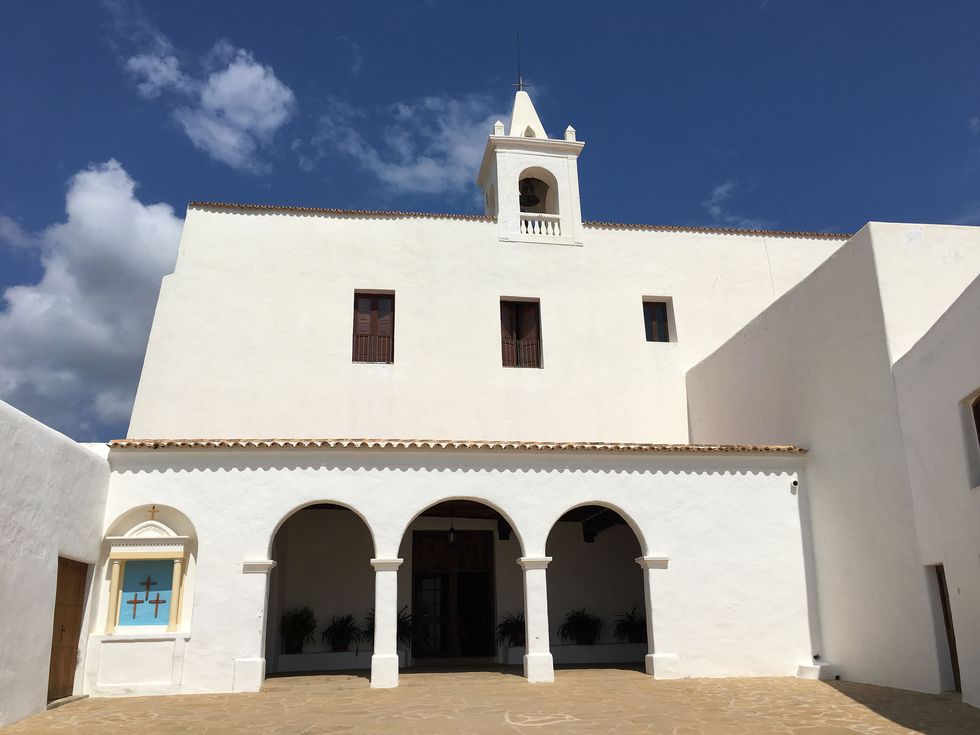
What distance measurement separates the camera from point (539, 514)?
12648 mm

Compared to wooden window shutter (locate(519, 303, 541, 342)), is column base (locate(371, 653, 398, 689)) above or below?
below

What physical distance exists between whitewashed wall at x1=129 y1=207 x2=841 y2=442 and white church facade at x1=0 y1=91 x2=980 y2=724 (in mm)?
60

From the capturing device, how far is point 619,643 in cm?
1605

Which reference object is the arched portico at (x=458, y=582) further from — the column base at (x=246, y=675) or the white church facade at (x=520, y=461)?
the column base at (x=246, y=675)

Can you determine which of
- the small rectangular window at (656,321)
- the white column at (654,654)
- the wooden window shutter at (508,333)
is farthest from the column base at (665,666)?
Answer: the small rectangular window at (656,321)

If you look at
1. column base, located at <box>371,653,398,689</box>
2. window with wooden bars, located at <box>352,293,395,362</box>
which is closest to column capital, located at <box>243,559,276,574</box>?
column base, located at <box>371,653,398,689</box>

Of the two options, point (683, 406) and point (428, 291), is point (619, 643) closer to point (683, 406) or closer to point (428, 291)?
point (683, 406)

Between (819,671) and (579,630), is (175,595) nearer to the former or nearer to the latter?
(579,630)

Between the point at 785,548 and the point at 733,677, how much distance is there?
2177mm

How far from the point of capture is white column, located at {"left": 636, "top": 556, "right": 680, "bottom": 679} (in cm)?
1228

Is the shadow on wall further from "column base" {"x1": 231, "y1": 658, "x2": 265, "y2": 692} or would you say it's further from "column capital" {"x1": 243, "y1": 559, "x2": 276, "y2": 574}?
"column capital" {"x1": 243, "y1": 559, "x2": 276, "y2": 574}

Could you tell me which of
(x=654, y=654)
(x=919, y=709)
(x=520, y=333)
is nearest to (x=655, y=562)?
(x=654, y=654)

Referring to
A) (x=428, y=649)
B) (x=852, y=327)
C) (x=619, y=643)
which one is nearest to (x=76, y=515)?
(x=428, y=649)

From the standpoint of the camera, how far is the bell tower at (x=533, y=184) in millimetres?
18562
